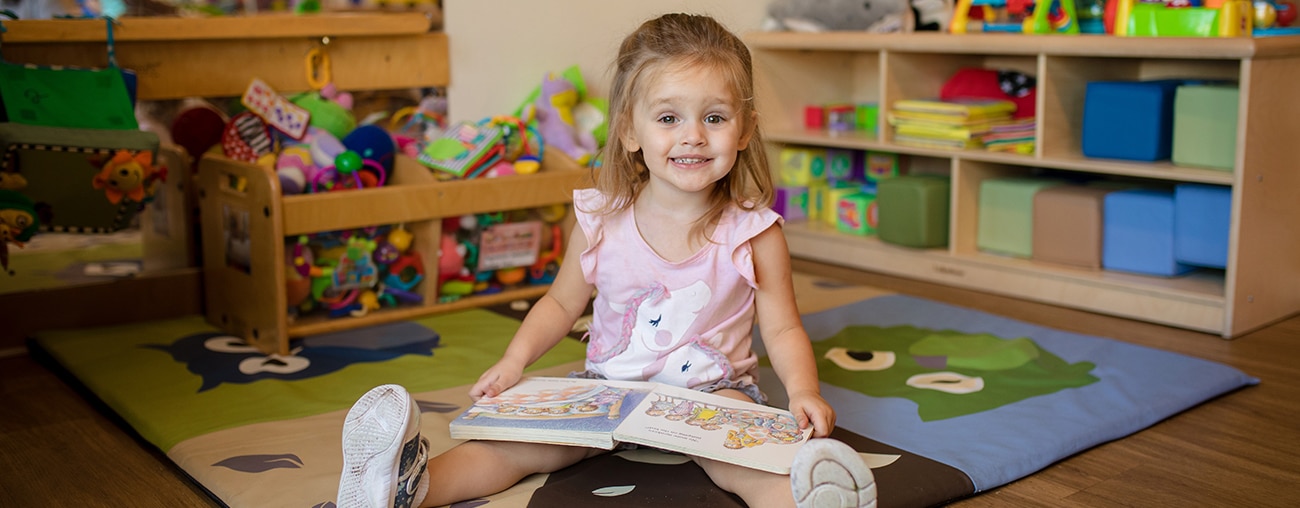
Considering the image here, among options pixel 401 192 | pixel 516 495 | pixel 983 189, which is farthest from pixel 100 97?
pixel 983 189

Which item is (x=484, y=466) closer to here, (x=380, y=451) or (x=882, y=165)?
(x=380, y=451)

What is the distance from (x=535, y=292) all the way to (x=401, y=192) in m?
0.39

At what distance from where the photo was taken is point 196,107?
232cm

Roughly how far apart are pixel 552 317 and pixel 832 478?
533 millimetres

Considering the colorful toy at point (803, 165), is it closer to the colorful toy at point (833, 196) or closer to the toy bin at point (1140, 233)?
the colorful toy at point (833, 196)

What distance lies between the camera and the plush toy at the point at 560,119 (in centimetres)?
262

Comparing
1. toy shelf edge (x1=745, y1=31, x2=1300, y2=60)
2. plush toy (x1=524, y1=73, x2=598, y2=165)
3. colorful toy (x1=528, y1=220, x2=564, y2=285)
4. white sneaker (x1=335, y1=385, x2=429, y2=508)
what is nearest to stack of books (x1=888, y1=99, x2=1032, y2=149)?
toy shelf edge (x1=745, y1=31, x2=1300, y2=60)

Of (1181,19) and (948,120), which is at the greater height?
(1181,19)

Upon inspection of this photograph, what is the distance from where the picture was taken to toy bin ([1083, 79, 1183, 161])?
7.47ft

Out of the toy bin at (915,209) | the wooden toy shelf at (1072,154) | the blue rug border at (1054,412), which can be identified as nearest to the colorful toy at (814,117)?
the wooden toy shelf at (1072,154)

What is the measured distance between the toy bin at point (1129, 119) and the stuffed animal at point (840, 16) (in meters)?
0.56

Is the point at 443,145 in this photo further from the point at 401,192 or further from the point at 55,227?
the point at 55,227

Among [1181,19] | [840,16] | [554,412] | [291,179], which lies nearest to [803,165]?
[840,16]

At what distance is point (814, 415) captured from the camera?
51.9 inches
